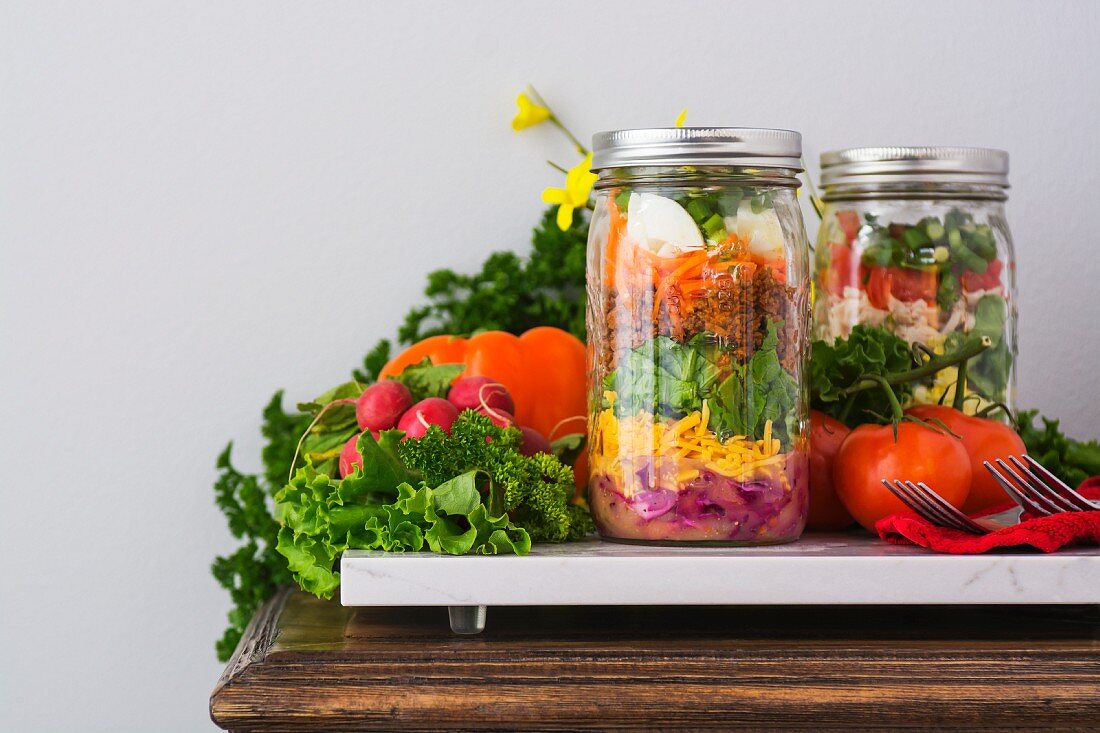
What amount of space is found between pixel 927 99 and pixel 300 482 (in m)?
0.78

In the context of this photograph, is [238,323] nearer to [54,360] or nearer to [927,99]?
[54,360]

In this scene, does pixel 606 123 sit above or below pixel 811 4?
below

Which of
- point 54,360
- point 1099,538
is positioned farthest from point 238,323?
point 1099,538

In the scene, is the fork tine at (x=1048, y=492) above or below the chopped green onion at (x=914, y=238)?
below

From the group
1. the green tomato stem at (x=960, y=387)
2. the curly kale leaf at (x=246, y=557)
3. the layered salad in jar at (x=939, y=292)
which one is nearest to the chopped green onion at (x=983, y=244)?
the layered salad in jar at (x=939, y=292)

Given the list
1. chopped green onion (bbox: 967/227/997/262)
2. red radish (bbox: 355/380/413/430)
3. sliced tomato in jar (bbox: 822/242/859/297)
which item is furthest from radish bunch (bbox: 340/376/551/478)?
chopped green onion (bbox: 967/227/997/262)

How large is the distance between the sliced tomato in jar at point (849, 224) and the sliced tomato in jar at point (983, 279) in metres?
0.10

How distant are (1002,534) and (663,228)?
312 mm

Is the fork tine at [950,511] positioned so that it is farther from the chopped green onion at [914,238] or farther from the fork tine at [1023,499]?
the chopped green onion at [914,238]

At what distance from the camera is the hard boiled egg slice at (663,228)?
2.54 ft

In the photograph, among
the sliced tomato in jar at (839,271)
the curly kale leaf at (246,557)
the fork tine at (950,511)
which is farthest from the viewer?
the curly kale leaf at (246,557)

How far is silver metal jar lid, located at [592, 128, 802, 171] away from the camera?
30.3 inches

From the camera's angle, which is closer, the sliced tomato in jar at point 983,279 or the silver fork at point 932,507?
the silver fork at point 932,507

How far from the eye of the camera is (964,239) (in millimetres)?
965
